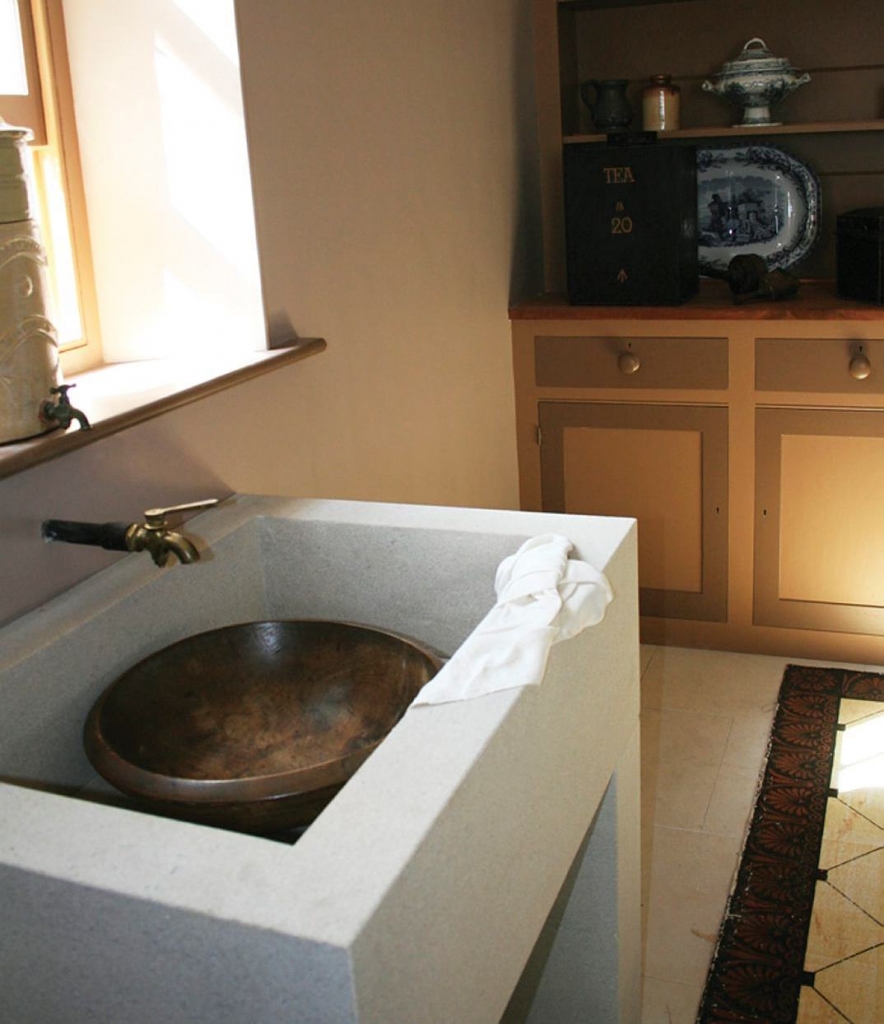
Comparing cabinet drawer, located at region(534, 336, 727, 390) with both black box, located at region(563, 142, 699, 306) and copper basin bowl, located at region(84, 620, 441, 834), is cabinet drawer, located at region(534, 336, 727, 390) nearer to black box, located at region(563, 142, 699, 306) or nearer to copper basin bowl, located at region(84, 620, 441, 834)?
black box, located at region(563, 142, 699, 306)

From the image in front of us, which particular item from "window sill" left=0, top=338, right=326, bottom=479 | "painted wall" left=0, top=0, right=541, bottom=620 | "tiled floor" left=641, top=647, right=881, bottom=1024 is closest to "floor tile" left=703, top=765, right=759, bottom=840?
"tiled floor" left=641, top=647, right=881, bottom=1024

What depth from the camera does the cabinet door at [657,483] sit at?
298 centimetres

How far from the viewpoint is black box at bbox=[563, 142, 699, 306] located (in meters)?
2.86

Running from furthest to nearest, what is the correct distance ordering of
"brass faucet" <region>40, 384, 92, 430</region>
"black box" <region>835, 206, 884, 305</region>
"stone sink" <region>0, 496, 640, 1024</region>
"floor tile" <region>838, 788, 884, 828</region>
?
"black box" <region>835, 206, 884, 305</region>, "floor tile" <region>838, 788, 884, 828</region>, "brass faucet" <region>40, 384, 92, 430</region>, "stone sink" <region>0, 496, 640, 1024</region>

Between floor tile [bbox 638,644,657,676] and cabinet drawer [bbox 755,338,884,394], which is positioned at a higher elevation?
cabinet drawer [bbox 755,338,884,394]

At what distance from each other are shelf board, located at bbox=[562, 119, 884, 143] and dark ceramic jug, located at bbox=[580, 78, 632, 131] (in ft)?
0.14

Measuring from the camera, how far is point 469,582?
59.6 inches

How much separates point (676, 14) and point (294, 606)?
7.36ft

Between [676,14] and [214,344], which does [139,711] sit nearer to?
[214,344]

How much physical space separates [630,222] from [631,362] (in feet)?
1.09

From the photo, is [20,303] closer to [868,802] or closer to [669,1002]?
[669,1002]

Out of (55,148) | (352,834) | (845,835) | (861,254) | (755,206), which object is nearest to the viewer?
(352,834)

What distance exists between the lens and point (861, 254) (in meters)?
2.79

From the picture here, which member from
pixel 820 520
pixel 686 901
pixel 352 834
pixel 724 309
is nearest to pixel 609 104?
pixel 724 309
